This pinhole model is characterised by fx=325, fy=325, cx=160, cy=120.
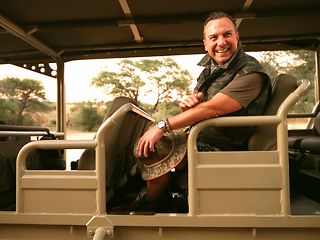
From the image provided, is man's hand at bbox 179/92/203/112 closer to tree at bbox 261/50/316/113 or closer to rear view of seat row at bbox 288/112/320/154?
rear view of seat row at bbox 288/112/320/154

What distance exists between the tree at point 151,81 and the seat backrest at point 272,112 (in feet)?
5.83

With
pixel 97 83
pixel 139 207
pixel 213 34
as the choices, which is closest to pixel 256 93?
pixel 213 34

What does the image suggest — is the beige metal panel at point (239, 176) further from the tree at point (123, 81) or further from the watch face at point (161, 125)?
the tree at point (123, 81)

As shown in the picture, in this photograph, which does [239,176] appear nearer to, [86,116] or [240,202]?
[240,202]

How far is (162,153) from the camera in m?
1.43

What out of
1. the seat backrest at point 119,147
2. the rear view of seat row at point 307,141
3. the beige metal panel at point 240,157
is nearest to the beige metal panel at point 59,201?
the seat backrest at point 119,147

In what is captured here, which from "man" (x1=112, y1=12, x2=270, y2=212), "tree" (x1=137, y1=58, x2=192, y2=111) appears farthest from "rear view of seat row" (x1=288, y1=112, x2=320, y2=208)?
"tree" (x1=137, y1=58, x2=192, y2=111)

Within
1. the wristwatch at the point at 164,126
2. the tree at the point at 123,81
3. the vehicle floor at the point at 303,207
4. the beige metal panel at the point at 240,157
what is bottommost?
the vehicle floor at the point at 303,207

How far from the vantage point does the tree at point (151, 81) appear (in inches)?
130

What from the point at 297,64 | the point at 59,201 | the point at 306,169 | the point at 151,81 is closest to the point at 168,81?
the point at 151,81

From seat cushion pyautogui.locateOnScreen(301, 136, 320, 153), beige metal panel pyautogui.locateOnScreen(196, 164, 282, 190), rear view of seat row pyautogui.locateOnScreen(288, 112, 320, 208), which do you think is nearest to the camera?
beige metal panel pyautogui.locateOnScreen(196, 164, 282, 190)

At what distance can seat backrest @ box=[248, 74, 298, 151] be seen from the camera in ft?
4.74

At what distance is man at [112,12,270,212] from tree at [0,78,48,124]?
238cm

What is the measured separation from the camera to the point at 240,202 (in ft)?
4.31
